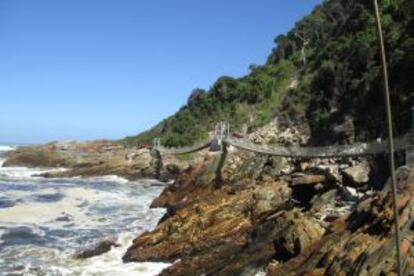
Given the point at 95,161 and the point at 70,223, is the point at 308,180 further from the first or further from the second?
the point at 95,161

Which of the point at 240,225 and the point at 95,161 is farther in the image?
the point at 95,161

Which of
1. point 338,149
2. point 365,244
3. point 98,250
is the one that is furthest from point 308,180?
point 365,244

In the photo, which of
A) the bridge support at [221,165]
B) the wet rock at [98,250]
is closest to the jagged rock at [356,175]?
the bridge support at [221,165]

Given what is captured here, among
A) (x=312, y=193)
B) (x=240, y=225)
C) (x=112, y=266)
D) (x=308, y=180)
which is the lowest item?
(x=112, y=266)

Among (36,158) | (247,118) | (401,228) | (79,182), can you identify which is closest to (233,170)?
(401,228)

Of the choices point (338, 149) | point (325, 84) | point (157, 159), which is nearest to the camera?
point (338, 149)

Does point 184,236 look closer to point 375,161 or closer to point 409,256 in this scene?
point 375,161

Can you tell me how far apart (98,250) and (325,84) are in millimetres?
18296

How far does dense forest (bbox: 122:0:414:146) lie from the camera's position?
2530 cm

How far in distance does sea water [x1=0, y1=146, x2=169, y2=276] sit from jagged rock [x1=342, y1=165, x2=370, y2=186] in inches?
281

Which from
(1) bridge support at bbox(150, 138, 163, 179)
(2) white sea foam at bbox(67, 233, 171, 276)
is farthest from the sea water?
(1) bridge support at bbox(150, 138, 163, 179)

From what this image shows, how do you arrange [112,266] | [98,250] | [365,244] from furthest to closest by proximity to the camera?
1. [98,250]
2. [112,266]
3. [365,244]

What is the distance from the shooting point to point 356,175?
21297mm

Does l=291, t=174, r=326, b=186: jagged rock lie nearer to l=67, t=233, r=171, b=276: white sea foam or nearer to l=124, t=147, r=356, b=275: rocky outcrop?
l=124, t=147, r=356, b=275: rocky outcrop
